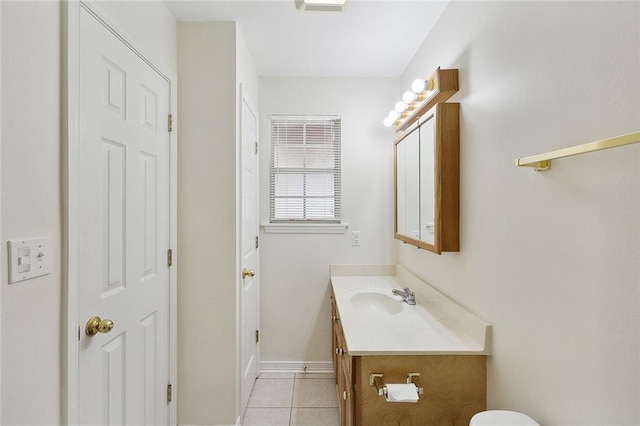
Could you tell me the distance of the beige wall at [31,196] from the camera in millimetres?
803

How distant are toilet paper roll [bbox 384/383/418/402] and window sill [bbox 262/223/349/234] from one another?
1446 mm

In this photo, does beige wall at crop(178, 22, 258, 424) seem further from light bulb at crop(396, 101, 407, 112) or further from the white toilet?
the white toilet

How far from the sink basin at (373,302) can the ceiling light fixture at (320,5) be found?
5.39 feet

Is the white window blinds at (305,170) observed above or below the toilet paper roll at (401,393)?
above

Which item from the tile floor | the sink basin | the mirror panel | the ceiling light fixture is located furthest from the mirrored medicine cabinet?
the tile floor

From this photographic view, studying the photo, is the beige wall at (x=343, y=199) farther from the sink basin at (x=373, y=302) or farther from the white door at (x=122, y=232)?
the white door at (x=122, y=232)

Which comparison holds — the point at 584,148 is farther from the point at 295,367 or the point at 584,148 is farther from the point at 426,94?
the point at 295,367

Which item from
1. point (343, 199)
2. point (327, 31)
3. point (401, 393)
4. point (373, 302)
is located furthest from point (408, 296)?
point (327, 31)

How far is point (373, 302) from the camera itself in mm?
2127

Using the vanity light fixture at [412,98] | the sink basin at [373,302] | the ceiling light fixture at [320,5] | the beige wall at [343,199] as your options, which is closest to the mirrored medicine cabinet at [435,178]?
the vanity light fixture at [412,98]

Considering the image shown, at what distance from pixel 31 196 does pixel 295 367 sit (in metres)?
2.22

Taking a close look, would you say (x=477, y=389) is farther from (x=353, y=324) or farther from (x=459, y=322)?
(x=353, y=324)

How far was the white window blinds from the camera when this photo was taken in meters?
2.57

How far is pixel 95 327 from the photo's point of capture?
1.11 metres
